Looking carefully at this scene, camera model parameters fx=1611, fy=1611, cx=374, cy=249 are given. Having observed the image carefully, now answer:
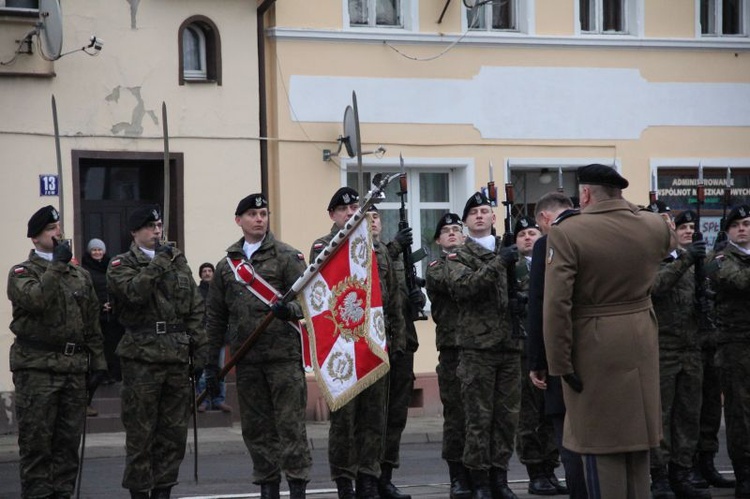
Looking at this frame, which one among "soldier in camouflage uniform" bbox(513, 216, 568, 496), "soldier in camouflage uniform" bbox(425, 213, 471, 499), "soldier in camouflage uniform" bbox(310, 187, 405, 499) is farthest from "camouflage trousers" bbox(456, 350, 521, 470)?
"soldier in camouflage uniform" bbox(513, 216, 568, 496)

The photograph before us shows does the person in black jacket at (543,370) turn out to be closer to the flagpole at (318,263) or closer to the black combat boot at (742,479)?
the flagpole at (318,263)

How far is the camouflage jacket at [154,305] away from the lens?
11.6 m

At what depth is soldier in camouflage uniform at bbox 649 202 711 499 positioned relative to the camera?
12.5m

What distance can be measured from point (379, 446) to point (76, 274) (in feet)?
8.54

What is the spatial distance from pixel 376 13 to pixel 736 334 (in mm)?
8981

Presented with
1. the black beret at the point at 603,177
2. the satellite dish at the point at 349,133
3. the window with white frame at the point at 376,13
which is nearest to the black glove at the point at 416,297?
the black beret at the point at 603,177

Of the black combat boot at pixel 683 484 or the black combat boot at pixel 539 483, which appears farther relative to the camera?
the black combat boot at pixel 539 483

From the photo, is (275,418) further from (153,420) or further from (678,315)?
(678,315)

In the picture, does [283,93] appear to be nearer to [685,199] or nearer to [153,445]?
[685,199]

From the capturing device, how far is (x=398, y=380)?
42.3 ft

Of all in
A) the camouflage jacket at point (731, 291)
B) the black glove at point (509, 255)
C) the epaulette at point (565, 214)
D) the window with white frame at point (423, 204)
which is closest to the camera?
the epaulette at point (565, 214)

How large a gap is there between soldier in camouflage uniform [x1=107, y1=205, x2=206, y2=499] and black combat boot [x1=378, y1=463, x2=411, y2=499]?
171 cm

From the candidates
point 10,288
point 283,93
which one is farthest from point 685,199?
point 10,288

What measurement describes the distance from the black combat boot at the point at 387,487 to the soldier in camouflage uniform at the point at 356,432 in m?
0.47
